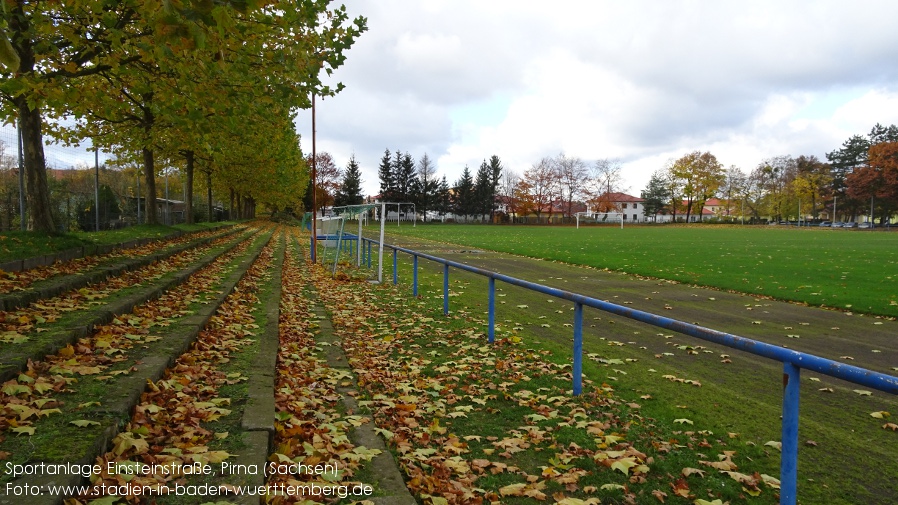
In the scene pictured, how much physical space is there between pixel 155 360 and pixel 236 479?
209cm

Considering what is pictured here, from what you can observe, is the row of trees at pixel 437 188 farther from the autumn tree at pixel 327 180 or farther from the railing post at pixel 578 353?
the railing post at pixel 578 353

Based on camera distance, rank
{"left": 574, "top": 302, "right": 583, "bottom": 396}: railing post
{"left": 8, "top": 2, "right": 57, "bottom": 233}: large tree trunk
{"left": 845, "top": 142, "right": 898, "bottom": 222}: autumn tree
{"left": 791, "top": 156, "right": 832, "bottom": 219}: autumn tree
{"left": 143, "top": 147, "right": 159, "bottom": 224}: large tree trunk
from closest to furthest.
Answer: {"left": 574, "top": 302, "right": 583, "bottom": 396}: railing post → {"left": 8, "top": 2, "right": 57, "bottom": 233}: large tree trunk → {"left": 143, "top": 147, "right": 159, "bottom": 224}: large tree trunk → {"left": 845, "top": 142, "right": 898, "bottom": 222}: autumn tree → {"left": 791, "top": 156, "right": 832, "bottom": 219}: autumn tree

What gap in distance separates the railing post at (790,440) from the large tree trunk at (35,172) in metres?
12.3

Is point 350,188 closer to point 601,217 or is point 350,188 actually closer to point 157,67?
point 601,217

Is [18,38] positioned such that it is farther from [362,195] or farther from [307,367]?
[362,195]

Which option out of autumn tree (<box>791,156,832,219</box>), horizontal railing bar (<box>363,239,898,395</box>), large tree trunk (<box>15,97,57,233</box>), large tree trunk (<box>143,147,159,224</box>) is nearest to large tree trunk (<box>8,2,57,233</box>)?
large tree trunk (<box>15,97,57,233</box>)

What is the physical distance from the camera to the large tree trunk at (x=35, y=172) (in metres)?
10.4

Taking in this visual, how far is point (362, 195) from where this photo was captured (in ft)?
300

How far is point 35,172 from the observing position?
1062 centimetres

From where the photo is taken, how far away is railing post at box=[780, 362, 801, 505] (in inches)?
109

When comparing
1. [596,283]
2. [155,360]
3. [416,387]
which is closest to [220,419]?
[155,360]

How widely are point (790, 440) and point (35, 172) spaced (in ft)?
42.1

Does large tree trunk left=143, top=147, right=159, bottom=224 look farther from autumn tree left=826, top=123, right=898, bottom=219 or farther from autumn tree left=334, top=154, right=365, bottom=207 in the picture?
autumn tree left=826, top=123, right=898, bottom=219

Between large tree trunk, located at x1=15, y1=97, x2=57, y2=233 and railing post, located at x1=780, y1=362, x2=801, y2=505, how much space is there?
40.4 ft
